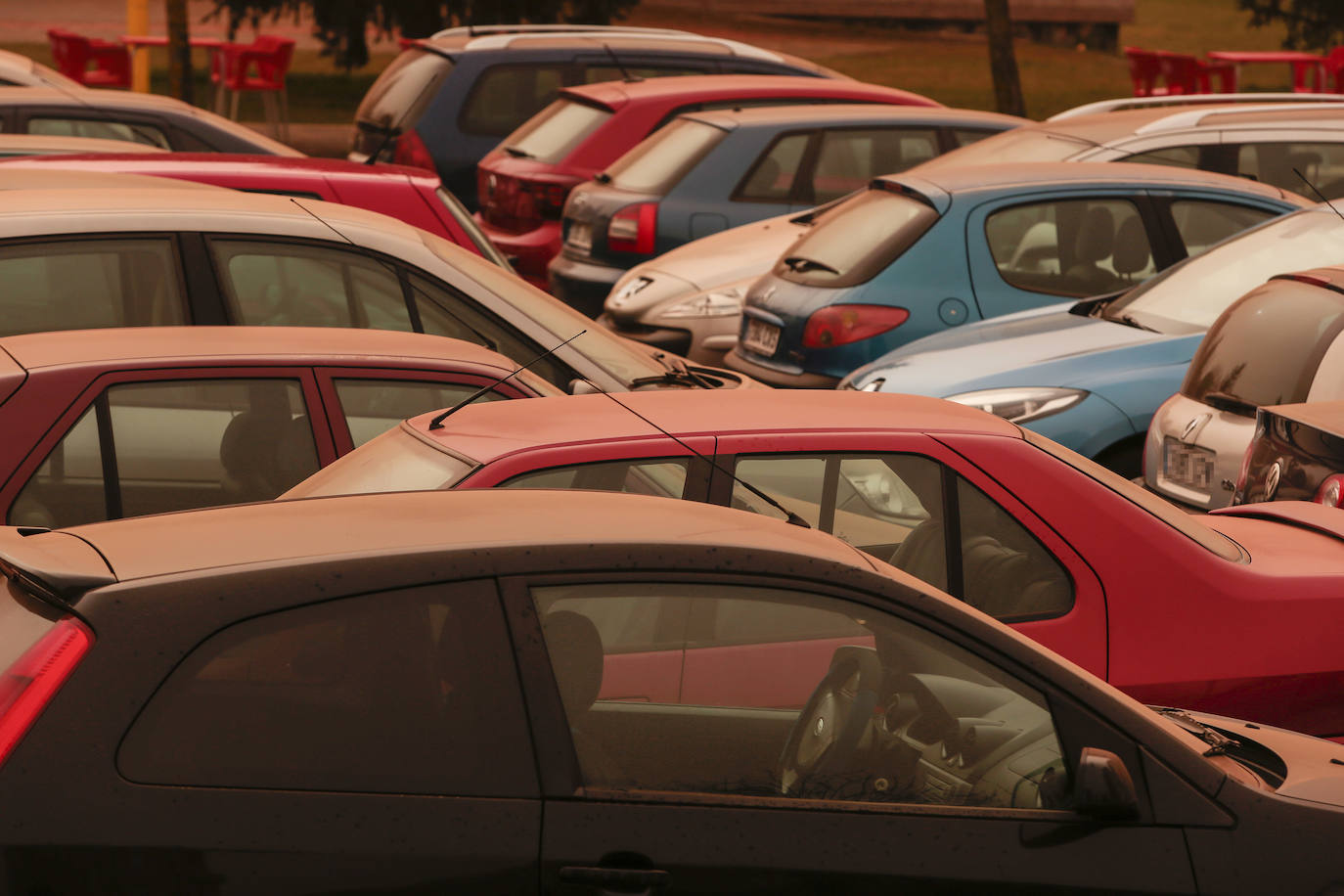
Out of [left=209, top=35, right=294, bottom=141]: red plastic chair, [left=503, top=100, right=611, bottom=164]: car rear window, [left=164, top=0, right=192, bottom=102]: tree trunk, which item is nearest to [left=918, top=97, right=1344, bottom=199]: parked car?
[left=503, top=100, right=611, bottom=164]: car rear window

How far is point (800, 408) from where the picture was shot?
15.2 feet

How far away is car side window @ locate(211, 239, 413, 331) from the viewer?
20.3 feet

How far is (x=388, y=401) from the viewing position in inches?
207

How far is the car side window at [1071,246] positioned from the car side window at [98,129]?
16.7ft

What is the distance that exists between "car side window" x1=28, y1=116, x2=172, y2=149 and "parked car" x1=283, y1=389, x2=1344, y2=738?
22.1 feet

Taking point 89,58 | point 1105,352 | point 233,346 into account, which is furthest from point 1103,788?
point 89,58

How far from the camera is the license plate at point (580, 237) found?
456 inches

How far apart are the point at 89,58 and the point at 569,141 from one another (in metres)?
12.1

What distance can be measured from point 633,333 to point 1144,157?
305 centimetres

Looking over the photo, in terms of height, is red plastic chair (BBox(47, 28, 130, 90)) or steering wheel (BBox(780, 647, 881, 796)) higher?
steering wheel (BBox(780, 647, 881, 796))

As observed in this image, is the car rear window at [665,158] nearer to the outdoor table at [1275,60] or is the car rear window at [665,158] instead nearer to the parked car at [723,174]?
the parked car at [723,174]

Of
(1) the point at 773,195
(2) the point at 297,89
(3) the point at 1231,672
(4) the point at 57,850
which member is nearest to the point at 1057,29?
(2) the point at 297,89

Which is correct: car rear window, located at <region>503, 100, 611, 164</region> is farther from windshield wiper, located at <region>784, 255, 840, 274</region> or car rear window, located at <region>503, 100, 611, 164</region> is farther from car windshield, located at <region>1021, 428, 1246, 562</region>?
car windshield, located at <region>1021, 428, 1246, 562</region>

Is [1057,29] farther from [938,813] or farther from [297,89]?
[938,813]
